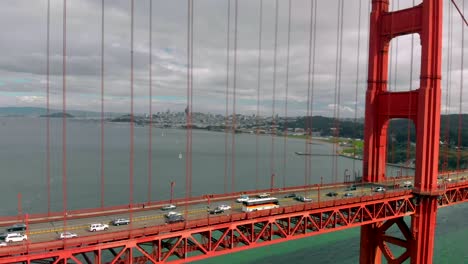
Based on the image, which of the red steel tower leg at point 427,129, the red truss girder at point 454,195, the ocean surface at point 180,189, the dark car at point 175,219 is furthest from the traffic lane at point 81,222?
the red truss girder at point 454,195

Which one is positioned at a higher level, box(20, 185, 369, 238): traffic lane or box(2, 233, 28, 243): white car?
box(2, 233, 28, 243): white car

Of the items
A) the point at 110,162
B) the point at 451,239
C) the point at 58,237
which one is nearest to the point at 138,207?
the point at 58,237

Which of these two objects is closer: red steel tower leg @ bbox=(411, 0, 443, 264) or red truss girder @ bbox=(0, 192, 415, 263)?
red truss girder @ bbox=(0, 192, 415, 263)

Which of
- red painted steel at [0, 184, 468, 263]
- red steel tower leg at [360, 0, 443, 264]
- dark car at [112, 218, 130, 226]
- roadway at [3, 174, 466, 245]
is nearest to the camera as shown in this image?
red painted steel at [0, 184, 468, 263]

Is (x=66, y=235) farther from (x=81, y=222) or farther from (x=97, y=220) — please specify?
(x=97, y=220)

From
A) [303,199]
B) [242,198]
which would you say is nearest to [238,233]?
[242,198]

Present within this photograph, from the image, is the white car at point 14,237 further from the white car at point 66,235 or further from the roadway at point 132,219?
the white car at point 66,235

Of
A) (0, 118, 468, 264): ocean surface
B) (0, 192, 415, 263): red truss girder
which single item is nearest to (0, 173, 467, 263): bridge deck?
(0, 192, 415, 263): red truss girder

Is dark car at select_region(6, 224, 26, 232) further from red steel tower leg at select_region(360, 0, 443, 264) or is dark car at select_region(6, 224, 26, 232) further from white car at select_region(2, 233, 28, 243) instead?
red steel tower leg at select_region(360, 0, 443, 264)
